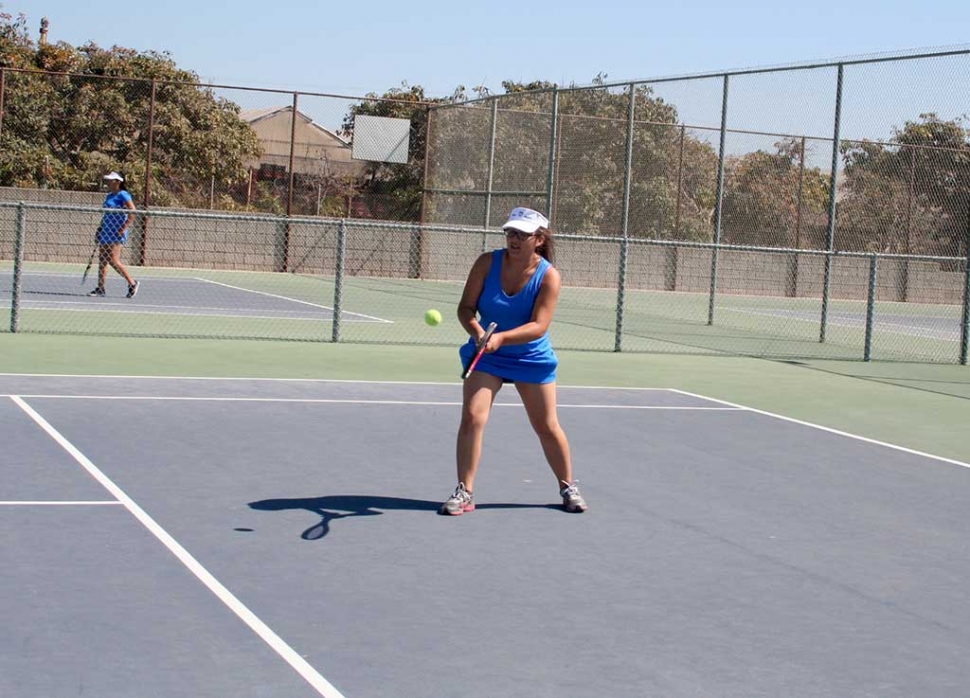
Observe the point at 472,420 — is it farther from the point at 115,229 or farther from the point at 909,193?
the point at 909,193

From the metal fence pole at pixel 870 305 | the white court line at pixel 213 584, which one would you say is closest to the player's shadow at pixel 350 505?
the white court line at pixel 213 584

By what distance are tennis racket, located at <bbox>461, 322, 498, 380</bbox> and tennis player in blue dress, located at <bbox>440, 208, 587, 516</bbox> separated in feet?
0.19

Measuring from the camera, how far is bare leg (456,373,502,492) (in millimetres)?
7426

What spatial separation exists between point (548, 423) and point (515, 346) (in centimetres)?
46

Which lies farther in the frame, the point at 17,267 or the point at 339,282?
the point at 339,282

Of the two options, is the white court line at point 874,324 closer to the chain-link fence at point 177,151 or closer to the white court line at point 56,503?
the chain-link fence at point 177,151

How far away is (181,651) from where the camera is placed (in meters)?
4.86

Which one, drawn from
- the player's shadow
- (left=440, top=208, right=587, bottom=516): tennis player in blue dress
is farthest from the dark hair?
the player's shadow

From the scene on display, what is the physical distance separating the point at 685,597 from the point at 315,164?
103 feet

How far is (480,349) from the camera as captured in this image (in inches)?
280

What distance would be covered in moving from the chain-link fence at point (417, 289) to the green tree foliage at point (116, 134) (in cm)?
172

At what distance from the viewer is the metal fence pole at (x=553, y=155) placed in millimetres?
24359

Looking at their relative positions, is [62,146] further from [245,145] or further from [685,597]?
[685,597]

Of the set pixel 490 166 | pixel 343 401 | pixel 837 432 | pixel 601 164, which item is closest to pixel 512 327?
pixel 343 401
